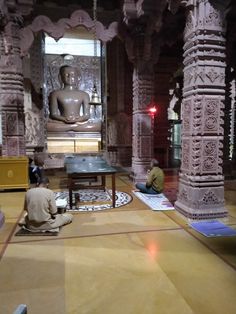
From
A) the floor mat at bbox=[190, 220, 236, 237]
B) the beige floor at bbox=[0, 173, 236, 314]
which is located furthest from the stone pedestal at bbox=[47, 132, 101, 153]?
the floor mat at bbox=[190, 220, 236, 237]

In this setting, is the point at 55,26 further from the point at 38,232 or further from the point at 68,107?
the point at 38,232

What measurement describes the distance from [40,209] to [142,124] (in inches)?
166

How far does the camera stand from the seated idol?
35.0 ft

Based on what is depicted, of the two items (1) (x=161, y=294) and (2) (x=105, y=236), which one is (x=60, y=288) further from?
(2) (x=105, y=236)

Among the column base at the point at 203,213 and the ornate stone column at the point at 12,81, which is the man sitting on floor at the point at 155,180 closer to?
the column base at the point at 203,213

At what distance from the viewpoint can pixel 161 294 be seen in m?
2.37

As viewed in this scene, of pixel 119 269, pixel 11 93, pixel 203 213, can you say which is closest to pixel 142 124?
pixel 11 93

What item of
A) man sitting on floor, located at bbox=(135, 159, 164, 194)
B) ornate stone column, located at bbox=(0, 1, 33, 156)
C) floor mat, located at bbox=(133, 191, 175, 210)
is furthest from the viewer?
ornate stone column, located at bbox=(0, 1, 33, 156)

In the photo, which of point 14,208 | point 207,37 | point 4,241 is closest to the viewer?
point 4,241

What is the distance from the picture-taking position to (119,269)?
9.21 feet

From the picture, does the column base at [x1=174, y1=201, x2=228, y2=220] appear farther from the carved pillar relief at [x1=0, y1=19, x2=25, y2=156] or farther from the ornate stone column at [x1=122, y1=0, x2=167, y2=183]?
the carved pillar relief at [x1=0, y1=19, x2=25, y2=156]

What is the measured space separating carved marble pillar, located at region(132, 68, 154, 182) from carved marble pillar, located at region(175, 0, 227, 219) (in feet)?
9.13

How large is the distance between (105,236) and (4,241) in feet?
4.11

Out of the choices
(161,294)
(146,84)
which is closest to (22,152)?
(146,84)
